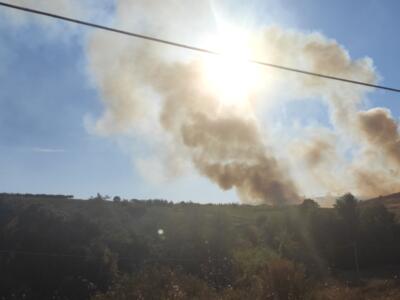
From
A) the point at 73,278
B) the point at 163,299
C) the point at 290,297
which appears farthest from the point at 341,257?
the point at 163,299

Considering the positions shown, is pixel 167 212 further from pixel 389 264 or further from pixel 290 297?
pixel 290 297

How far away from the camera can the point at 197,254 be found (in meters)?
37.8

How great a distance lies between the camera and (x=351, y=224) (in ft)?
146

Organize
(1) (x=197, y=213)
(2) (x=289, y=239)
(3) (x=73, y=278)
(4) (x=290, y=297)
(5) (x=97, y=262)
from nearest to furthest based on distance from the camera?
(4) (x=290, y=297)
(3) (x=73, y=278)
(5) (x=97, y=262)
(2) (x=289, y=239)
(1) (x=197, y=213)

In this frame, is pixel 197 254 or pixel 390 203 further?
pixel 390 203

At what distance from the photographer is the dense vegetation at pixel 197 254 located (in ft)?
51.4

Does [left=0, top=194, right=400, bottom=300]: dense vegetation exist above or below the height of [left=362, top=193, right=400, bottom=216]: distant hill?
below

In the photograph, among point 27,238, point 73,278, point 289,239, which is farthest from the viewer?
point 289,239

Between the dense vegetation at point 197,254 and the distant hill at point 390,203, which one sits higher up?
the distant hill at point 390,203

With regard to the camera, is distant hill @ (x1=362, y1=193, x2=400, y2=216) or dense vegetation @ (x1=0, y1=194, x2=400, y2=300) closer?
dense vegetation @ (x1=0, y1=194, x2=400, y2=300)

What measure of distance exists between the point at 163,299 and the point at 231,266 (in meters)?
10.7

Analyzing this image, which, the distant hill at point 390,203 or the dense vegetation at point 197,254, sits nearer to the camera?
the dense vegetation at point 197,254

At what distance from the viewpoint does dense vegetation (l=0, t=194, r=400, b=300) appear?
1568 cm

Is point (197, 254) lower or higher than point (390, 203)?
lower
